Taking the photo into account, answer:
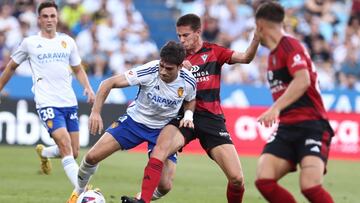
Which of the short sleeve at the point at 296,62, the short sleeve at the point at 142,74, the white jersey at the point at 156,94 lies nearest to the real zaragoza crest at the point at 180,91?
the white jersey at the point at 156,94

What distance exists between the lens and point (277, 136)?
30.6ft

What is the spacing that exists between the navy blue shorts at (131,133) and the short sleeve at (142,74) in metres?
0.63

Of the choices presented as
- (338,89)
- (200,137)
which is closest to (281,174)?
(200,137)

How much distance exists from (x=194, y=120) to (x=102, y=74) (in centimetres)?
1310

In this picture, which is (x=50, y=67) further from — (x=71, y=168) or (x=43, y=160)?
(x=43, y=160)

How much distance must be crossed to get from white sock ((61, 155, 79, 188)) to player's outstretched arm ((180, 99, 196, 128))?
2.08m

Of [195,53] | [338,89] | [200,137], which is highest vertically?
[195,53]

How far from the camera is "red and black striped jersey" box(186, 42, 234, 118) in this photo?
36.9 ft

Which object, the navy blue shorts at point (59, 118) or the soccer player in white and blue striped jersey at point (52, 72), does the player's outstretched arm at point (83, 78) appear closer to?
the soccer player in white and blue striped jersey at point (52, 72)

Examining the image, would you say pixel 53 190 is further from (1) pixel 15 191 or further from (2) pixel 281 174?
(2) pixel 281 174

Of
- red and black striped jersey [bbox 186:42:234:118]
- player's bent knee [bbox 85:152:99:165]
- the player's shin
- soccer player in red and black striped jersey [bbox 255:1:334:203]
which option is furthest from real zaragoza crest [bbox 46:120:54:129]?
soccer player in red and black striped jersey [bbox 255:1:334:203]

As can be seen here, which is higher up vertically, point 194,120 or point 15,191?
point 194,120

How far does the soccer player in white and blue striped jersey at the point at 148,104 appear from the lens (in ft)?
34.4

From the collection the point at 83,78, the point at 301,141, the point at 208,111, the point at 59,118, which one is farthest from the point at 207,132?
the point at 83,78
